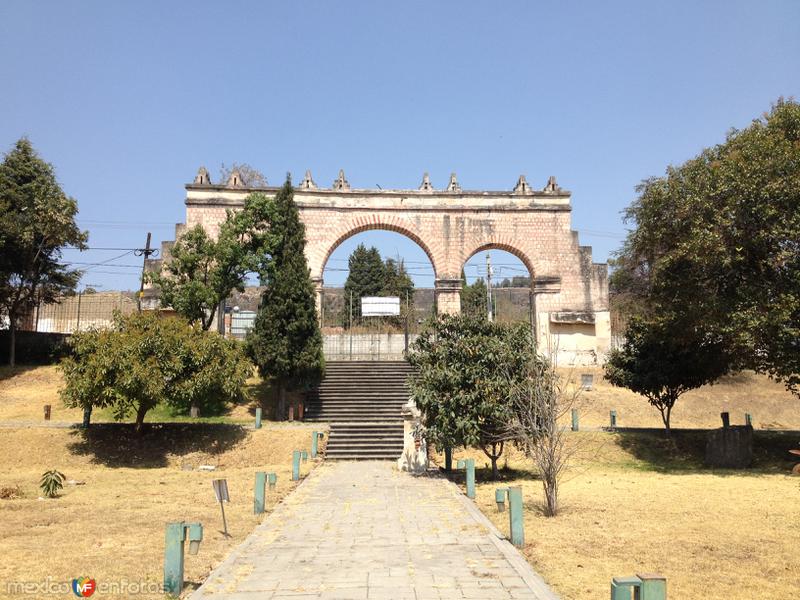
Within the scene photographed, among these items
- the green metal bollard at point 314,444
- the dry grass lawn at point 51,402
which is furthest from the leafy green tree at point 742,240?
the dry grass lawn at point 51,402

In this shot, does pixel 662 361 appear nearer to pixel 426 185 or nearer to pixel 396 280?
pixel 426 185

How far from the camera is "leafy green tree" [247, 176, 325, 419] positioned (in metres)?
19.3

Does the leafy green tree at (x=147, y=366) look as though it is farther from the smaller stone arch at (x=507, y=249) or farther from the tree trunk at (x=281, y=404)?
the smaller stone arch at (x=507, y=249)

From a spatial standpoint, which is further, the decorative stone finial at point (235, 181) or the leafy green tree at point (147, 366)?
the decorative stone finial at point (235, 181)

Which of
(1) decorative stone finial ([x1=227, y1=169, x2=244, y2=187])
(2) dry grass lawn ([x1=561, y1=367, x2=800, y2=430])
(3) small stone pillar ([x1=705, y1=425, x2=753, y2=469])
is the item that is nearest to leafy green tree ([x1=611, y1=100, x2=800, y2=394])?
(3) small stone pillar ([x1=705, y1=425, x2=753, y2=469])

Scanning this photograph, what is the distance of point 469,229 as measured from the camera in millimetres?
25859

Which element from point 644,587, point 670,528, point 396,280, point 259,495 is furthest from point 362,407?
point 396,280

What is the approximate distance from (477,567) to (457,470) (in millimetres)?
8007

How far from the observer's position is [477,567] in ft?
20.4

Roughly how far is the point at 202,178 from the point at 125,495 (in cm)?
1662

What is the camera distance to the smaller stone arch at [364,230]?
2530cm

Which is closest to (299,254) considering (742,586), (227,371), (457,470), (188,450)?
(227,371)

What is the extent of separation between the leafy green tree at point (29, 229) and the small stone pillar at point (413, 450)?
1649 centimetres

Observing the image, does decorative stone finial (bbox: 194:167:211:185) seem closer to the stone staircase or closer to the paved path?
the stone staircase
